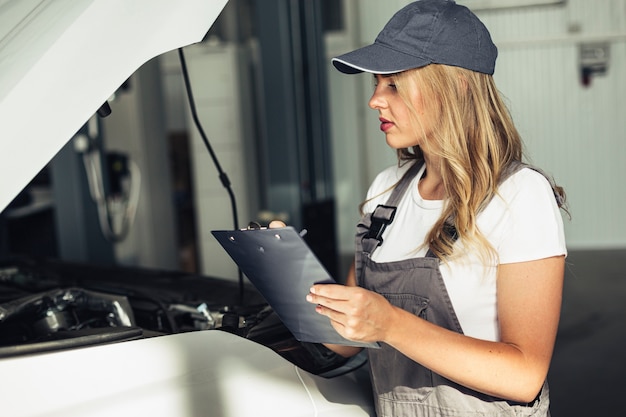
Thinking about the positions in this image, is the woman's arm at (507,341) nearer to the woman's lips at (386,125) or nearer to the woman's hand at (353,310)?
the woman's hand at (353,310)

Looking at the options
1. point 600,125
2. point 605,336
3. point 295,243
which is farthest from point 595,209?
point 295,243

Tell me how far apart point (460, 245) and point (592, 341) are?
3.27 m

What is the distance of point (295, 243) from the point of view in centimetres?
113

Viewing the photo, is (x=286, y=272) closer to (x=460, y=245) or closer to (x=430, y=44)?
(x=460, y=245)

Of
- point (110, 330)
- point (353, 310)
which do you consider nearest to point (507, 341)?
point (353, 310)

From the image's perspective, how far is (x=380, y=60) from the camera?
1407mm

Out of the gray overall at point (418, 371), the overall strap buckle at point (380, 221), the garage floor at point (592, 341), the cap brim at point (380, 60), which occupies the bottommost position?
the garage floor at point (592, 341)

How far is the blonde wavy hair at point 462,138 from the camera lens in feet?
4.54

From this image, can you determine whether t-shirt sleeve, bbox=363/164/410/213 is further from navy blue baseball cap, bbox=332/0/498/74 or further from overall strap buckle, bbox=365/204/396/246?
navy blue baseball cap, bbox=332/0/498/74

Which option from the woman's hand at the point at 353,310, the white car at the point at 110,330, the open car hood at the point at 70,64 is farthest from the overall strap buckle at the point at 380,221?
the open car hood at the point at 70,64

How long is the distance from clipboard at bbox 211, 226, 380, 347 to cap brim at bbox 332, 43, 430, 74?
0.40 metres

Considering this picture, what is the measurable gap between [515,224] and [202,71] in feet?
17.7

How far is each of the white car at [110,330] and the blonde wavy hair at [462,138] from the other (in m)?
0.40

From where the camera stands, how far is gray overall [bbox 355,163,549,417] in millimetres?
1369
